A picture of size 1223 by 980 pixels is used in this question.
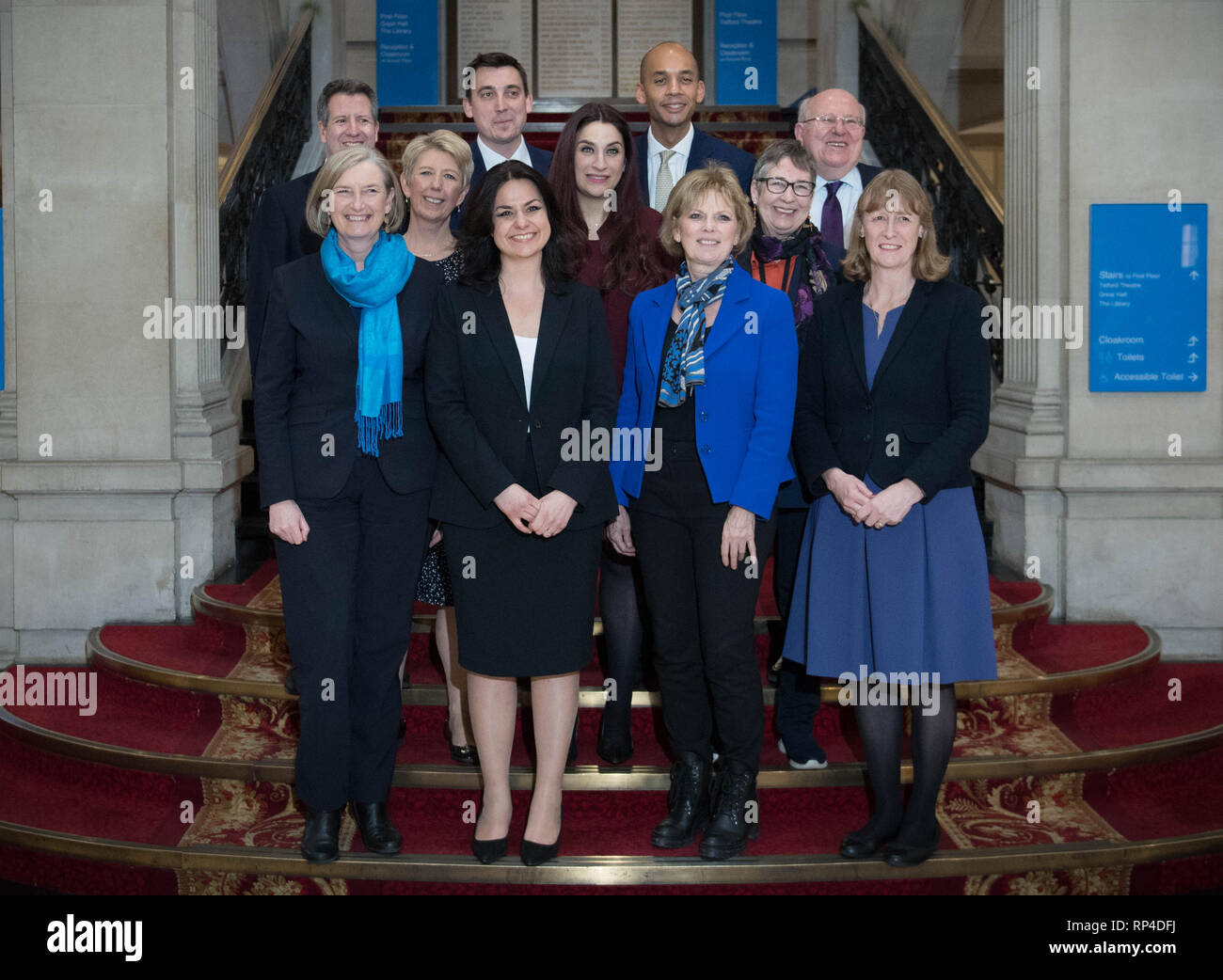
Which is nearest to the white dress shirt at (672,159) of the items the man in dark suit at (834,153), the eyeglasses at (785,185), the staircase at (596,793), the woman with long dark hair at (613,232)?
the man in dark suit at (834,153)

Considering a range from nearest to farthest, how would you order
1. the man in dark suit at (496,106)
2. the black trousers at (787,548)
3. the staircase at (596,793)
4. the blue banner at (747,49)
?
the staircase at (596,793)
the black trousers at (787,548)
the man in dark suit at (496,106)
the blue banner at (747,49)

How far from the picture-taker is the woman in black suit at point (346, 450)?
3354 mm

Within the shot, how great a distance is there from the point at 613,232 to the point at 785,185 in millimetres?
521

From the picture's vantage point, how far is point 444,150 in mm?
3615

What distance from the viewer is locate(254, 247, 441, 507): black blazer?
3363 mm

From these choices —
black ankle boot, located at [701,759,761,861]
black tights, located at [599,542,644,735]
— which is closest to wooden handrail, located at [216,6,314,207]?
black tights, located at [599,542,644,735]

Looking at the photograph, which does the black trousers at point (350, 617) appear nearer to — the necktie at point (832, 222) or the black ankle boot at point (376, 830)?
the black ankle boot at point (376, 830)

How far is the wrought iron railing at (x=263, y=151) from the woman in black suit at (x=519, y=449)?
131 inches

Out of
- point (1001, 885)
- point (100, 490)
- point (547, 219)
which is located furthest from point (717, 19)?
point (1001, 885)

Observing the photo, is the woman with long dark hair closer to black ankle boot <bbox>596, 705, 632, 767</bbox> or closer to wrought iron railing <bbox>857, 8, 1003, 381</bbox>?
black ankle boot <bbox>596, 705, 632, 767</bbox>

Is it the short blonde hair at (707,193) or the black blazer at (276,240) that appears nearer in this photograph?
the short blonde hair at (707,193)

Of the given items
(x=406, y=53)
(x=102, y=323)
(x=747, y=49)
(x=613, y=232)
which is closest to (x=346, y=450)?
(x=613, y=232)

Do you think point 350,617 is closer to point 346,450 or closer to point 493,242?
point 346,450

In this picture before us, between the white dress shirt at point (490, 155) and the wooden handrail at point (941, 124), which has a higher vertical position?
the wooden handrail at point (941, 124)
